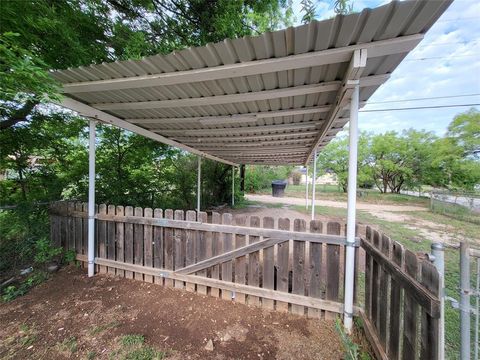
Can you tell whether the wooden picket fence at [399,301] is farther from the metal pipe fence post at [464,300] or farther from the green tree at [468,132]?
the green tree at [468,132]

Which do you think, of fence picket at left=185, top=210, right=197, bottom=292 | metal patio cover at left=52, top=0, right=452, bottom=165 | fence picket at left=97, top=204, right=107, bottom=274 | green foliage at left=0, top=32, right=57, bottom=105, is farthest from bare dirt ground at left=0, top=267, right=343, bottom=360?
metal patio cover at left=52, top=0, right=452, bottom=165

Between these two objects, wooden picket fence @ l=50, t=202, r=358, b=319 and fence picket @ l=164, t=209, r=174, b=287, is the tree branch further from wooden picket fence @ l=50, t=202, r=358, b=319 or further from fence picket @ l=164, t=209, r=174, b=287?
fence picket @ l=164, t=209, r=174, b=287

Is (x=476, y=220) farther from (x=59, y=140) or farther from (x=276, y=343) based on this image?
(x=59, y=140)

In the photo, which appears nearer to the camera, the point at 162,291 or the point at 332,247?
the point at 332,247

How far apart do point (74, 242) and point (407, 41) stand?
4597 millimetres

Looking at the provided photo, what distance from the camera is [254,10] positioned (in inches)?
155

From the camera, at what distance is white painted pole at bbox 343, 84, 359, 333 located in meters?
1.98

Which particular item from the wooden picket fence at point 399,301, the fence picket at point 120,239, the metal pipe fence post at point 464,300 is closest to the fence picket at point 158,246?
the fence picket at point 120,239

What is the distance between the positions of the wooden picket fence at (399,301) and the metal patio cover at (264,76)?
137 cm

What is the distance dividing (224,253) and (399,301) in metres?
1.70

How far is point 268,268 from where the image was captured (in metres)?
2.41

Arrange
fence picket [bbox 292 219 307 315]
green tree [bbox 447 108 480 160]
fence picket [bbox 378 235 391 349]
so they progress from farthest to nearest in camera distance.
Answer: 1. green tree [bbox 447 108 480 160]
2. fence picket [bbox 292 219 307 315]
3. fence picket [bbox 378 235 391 349]

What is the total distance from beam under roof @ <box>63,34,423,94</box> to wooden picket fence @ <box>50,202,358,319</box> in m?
1.52

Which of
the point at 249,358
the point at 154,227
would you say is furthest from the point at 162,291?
the point at 249,358
